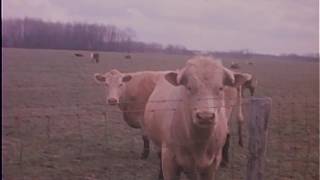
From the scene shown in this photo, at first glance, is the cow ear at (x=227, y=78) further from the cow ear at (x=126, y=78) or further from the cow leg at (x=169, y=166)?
the cow ear at (x=126, y=78)

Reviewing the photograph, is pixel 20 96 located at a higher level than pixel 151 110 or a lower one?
lower

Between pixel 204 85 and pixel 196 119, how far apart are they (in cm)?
34

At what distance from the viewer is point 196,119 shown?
4105 mm

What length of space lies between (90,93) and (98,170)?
11.1m

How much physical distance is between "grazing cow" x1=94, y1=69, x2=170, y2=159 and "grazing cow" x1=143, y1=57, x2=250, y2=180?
3.28 meters

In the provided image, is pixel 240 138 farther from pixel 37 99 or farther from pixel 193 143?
pixel 37 99

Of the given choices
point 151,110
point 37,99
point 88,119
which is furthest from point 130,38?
point 151,110

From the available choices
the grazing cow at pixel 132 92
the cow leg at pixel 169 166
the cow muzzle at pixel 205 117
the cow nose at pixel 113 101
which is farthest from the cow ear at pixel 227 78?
the cow nose at pixel 113 101

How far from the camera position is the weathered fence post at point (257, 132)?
4.29m

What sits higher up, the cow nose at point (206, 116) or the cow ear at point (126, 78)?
the cow nose at point (206, 116)

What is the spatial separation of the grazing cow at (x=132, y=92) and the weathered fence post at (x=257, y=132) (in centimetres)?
381

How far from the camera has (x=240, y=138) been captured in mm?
9039

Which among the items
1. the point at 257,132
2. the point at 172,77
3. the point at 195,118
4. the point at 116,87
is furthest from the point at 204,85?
the point at 116,87

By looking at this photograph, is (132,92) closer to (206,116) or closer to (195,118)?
(195,118)
